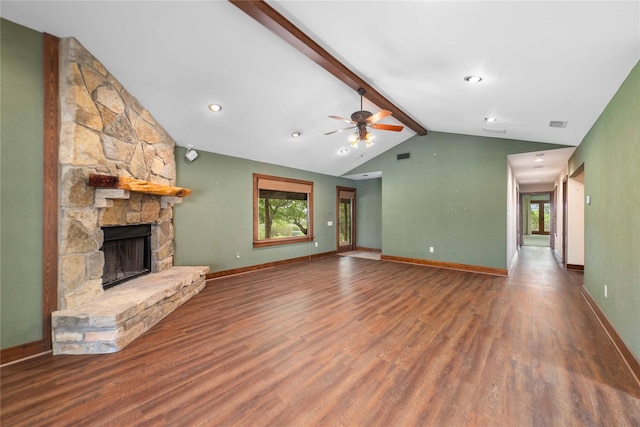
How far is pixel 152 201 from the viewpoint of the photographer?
380 cm

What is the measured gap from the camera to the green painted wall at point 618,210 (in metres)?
2.17

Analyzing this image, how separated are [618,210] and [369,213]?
20.7ft

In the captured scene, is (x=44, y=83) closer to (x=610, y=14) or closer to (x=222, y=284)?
(x=222, y=284)

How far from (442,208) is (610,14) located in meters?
4.58

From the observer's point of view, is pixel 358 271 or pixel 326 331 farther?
pixel 358 271

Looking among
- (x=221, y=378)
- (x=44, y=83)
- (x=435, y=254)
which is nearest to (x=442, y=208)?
(x=435, y=254)

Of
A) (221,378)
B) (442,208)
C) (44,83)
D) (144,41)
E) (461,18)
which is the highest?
(144,41)

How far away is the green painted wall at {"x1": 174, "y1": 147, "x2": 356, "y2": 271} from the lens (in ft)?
15.2

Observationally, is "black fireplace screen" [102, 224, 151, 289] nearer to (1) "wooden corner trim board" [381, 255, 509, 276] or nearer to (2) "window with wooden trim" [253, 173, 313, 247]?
(2) "window with wooden trim" [253, 173, 313, 247]

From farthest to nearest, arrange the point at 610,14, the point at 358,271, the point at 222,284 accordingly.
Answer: the point at 358,271 → the point at 222,284 → the point at 610,14

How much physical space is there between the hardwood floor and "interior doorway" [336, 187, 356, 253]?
4.66 meters

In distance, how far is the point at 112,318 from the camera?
238 cm

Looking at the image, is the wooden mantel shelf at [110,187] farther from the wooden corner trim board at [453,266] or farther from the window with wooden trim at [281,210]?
the wooden corner trim board at [453,266]

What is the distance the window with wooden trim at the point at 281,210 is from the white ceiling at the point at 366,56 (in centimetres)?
180
